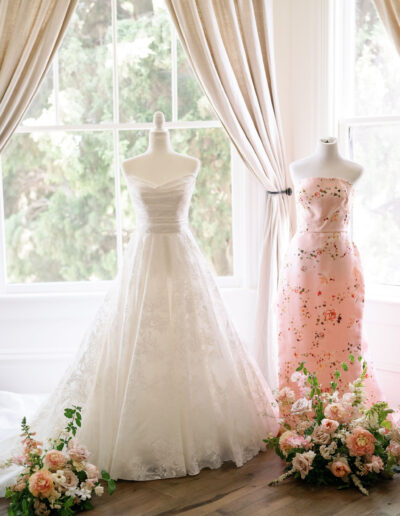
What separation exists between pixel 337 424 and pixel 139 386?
0.86 meters

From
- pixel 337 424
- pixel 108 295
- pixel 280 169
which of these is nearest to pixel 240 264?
pixel 280 169

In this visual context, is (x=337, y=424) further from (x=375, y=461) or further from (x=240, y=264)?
(x=240, y=264)

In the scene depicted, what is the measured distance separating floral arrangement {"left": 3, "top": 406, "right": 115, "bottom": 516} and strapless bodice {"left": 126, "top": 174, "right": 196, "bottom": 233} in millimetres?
920

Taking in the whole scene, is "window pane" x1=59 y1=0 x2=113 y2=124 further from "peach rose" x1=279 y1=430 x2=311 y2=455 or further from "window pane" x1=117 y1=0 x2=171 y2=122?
"peach rose" x1=279 y1=430 x2=311 y2=455

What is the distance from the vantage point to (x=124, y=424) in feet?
8.81

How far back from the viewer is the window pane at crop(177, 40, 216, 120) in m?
3.87

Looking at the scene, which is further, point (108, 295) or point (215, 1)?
point (215, 1)

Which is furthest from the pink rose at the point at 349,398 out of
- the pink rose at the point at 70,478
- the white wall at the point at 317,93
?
the pink rose at the point at 70,478

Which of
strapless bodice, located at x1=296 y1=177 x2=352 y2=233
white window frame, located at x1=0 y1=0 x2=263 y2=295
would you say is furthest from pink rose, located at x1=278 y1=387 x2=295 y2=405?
white window frame, located at x1=0 y1=0 x2=263 y2=295

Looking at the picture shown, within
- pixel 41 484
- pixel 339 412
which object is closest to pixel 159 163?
pixel 339 412

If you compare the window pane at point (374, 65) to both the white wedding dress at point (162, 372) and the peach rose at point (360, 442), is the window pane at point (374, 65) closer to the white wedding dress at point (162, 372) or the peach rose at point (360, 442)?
the white wedding dress at point (162, 372)

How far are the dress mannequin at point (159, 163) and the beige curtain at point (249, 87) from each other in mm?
711

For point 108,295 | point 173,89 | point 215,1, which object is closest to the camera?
point 108,295

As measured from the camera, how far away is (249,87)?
3605 mm
